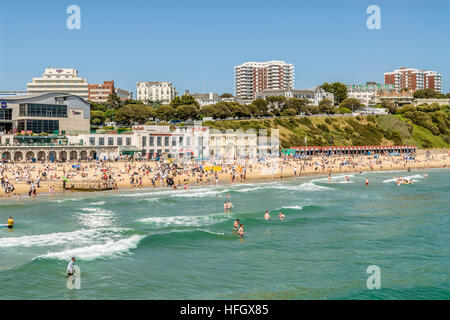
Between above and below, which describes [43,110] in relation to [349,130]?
above

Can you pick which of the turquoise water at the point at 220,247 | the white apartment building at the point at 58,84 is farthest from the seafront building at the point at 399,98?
the turquoise water at the point at 220,247

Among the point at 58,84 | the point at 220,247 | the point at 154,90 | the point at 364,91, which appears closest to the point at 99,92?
the point at 58,84

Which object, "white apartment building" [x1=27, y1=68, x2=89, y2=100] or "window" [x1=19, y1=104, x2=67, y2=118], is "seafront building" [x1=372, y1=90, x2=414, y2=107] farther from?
"window" [x1=19, y1=104, x2=67, y2=118]

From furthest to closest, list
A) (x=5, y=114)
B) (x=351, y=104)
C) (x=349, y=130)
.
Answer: (x=351, y=104) < (x=349, y=130) < (x=5, y=114)

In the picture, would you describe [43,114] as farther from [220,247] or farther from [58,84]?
[58,84]

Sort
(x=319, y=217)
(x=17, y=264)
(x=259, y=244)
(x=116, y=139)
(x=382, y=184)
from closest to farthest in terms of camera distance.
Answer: (x=17, y=264)
(x=259, y=244)
(x=319, y=217)
(x=382, y=184)
(x=116, y=139)
